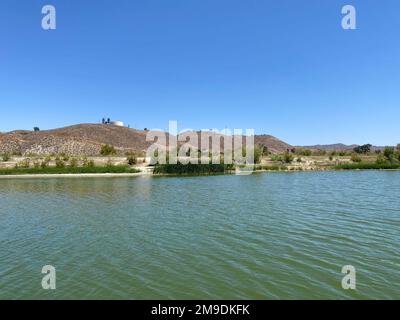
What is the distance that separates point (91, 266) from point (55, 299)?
2.30 m

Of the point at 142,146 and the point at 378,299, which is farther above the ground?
the point at 142,146

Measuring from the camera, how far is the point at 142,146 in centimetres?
13662

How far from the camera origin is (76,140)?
115 m

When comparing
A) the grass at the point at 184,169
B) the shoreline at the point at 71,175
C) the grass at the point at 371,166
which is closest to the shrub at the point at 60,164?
the shoreline at the point at 71,175

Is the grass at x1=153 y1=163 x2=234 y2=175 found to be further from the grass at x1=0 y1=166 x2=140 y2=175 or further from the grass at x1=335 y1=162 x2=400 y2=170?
the grass at x1=335 y1=162 x2=400 y2=170

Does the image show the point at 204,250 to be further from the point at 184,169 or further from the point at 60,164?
the point at 60,164

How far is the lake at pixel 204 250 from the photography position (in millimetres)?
9062

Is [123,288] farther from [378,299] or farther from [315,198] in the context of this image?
[315,198]

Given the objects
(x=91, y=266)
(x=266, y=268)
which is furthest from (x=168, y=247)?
(x=266, y=268)

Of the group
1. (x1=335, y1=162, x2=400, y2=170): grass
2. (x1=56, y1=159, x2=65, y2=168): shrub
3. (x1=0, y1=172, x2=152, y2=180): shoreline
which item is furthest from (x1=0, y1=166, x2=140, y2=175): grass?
(x1=335, y1=162, x2=400, y2=170): grass

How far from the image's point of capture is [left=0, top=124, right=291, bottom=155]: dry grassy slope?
107125mm

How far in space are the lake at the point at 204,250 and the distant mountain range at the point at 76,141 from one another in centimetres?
9256

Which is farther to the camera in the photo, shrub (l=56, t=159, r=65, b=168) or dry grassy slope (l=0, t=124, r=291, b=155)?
dry grassy slope (l=0, t=124, r=291, b=155)
